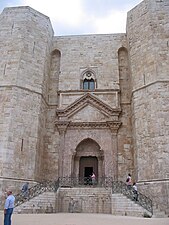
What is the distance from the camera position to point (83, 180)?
14.5 metres

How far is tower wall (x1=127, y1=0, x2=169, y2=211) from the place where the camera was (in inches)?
452

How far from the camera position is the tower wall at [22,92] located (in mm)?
12405

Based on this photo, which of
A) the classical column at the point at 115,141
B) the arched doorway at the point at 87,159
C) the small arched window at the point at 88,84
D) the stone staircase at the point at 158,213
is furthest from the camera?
the small arched window at the point at 88,84

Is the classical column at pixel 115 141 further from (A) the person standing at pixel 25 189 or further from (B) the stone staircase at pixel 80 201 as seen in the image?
(A) the person standing at pixel 25 189

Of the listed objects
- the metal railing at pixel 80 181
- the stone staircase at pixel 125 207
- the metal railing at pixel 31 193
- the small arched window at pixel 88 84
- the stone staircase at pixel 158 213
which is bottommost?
the stone staircase at pixel 158 213

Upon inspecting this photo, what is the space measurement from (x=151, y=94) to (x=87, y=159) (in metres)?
5.47

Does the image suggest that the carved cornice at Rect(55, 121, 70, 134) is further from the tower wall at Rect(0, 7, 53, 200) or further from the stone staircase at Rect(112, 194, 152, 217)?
the stone staircase at Rect(112, 194, 152, 217)

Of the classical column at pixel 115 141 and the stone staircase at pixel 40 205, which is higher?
the classical column at pixel 115 141

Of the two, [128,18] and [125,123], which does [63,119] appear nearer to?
[125,123]

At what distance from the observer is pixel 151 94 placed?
42.0 ft

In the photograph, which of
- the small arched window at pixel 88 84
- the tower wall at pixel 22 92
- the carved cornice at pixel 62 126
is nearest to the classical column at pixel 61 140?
the carved cornice at pixel 62 126

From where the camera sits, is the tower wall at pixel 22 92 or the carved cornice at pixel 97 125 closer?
the tower wall at pixel 22 92

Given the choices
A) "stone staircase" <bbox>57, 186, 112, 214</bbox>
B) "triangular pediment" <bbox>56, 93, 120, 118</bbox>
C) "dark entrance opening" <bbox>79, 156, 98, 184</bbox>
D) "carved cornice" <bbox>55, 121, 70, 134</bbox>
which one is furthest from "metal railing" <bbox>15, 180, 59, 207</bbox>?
"triangular pediment" <bbox>56, 93, 120, 118</bbox>

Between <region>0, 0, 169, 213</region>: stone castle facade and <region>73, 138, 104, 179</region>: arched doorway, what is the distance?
0.19 feet
